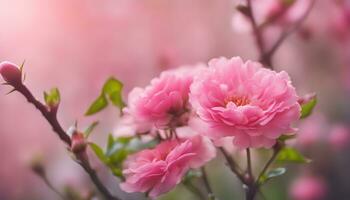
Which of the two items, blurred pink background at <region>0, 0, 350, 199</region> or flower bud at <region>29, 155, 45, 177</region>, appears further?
blurred pink background at <region>0, 0, 350, 199</region>

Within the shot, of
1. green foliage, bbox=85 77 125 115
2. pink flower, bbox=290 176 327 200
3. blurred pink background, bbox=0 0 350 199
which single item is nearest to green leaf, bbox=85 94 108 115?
green foliage, bbox=85 77 125 115

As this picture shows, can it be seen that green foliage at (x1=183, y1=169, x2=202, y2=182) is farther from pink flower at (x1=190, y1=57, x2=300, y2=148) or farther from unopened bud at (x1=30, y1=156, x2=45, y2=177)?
unopened bud at (x1=30, y1=156, x2=45, y2=177)

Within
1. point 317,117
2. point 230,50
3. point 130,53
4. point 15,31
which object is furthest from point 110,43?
point 317,117

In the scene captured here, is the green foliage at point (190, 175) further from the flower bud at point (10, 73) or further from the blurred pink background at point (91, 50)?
the blurred pink background at point (91, 50)

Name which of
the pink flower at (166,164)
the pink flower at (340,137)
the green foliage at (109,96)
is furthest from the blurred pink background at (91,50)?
the pink flower at (166,164)

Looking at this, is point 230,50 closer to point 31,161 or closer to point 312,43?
point 312,43
